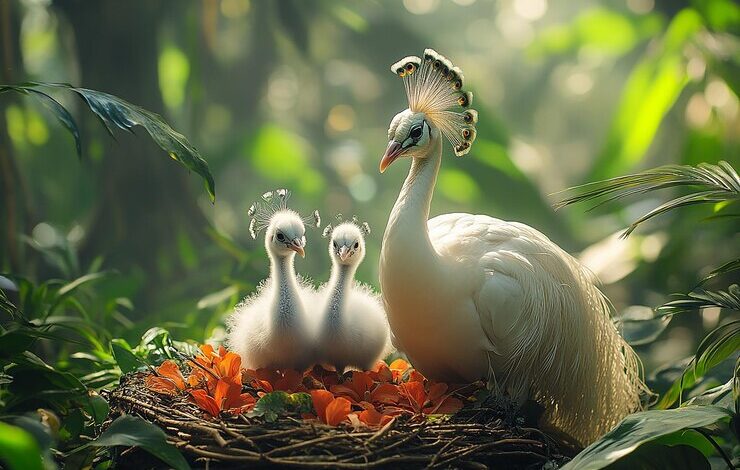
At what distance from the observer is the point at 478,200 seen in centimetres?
437

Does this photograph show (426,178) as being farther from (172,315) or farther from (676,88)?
(676,88)

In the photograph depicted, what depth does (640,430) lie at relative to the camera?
133cm

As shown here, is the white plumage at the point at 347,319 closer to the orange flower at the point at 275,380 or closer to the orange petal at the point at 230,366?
the orange flower at the point at 275,380

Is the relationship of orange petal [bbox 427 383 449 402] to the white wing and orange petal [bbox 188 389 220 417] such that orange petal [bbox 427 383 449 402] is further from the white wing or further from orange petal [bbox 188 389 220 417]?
orange petal [bbox 188 389 220 417]

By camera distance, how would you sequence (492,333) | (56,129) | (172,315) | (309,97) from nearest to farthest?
(492,333), (172,315), (56,129), (309,97)

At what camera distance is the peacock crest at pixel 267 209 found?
6.53 feet

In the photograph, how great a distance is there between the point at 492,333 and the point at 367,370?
1.19 feet

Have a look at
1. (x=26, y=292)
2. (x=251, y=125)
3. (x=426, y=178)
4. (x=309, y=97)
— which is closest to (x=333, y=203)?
(x=251, y=125)

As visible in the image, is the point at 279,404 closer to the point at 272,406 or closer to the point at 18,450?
the point at 272,406

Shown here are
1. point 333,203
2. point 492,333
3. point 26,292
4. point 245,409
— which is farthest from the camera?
point 333,203

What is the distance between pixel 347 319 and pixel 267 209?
374 mm

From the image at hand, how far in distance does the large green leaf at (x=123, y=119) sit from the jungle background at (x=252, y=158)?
507mm

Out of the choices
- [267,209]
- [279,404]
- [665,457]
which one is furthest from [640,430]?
[267,209]

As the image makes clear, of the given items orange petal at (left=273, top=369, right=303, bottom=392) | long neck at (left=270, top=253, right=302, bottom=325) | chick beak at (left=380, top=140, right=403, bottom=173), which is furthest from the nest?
chick beak at (left=380, top=140, right=403, bottom=173)
